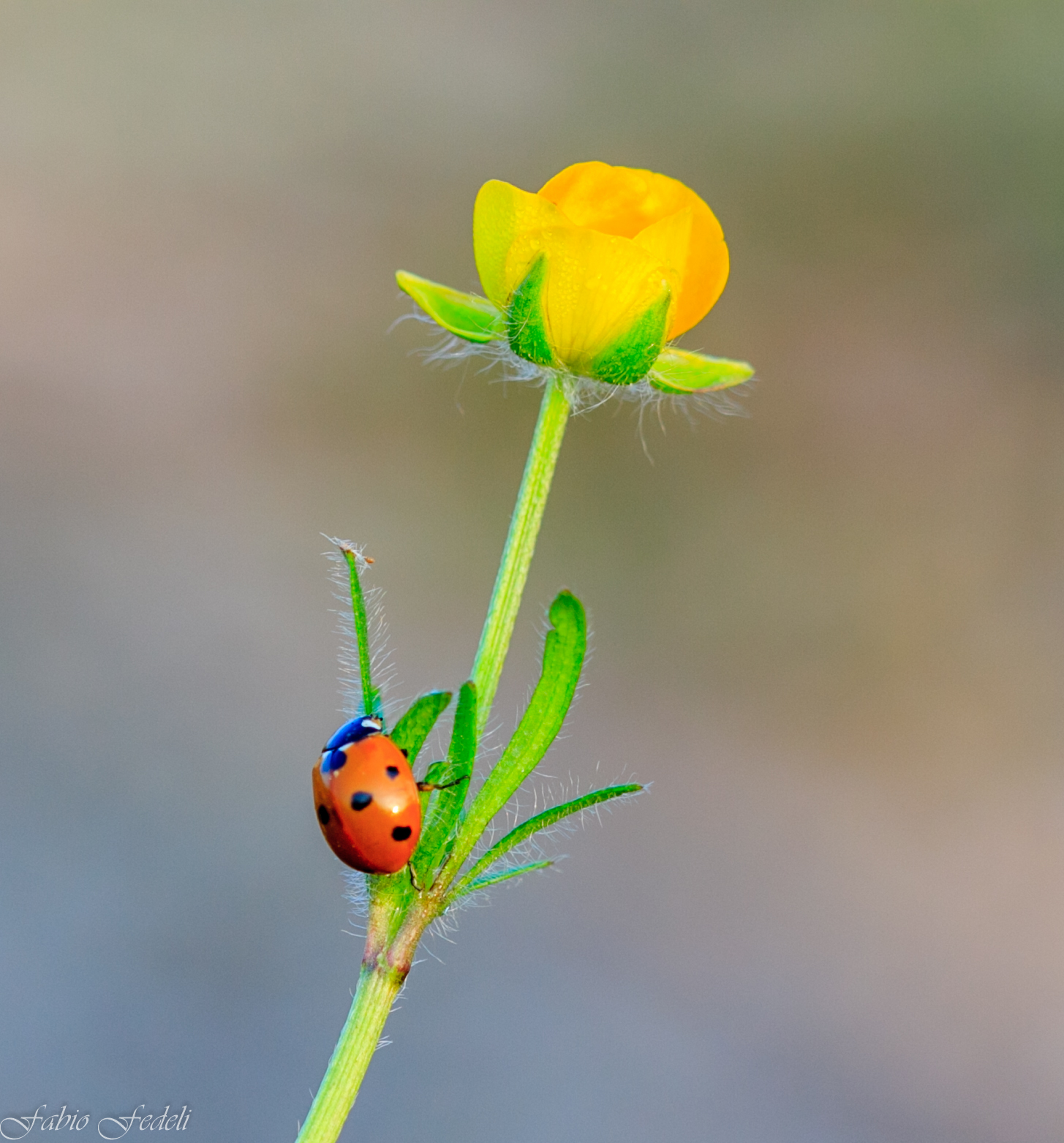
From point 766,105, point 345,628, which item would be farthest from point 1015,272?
point 345,628

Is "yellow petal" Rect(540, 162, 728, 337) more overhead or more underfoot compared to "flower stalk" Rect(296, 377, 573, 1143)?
more overhead

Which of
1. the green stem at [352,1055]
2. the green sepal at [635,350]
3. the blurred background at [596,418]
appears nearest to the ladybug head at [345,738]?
the green stem at [352,1055]

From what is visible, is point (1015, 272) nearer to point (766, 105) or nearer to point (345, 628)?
point (766, 105)

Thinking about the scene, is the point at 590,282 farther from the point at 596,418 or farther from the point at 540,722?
the point at 596,418

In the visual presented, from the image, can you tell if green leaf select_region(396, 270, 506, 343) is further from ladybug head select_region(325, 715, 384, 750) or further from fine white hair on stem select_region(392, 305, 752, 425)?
ladybug head select_region(325, 715, 384, 750)

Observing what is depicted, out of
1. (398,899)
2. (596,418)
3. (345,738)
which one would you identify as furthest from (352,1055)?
(596,418)

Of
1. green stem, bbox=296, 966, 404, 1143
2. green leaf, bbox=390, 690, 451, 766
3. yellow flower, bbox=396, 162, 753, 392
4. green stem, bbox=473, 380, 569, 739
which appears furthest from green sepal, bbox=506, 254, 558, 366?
green stem, bbox=296, 966, 404, 1143

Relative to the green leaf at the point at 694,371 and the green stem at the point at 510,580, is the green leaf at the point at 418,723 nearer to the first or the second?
the green stem at the point at 510,580
